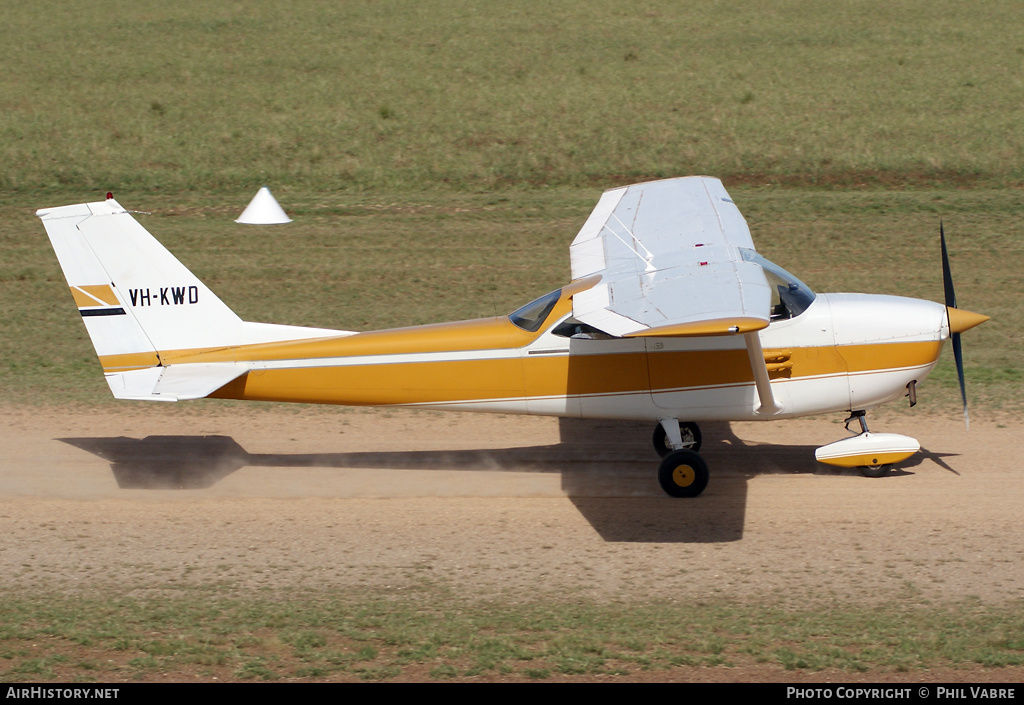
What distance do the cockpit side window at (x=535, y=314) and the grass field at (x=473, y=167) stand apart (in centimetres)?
327

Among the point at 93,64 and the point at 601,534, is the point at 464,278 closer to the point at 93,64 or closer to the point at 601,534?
the point at 601,534

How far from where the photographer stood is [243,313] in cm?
1662

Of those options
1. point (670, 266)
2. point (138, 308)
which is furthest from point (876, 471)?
point (138, 308)

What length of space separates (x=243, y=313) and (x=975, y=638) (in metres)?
12.3

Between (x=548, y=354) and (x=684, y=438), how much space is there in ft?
5.75

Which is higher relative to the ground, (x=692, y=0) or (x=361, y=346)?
(x=692, y=0)

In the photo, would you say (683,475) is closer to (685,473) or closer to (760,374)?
(685,473)

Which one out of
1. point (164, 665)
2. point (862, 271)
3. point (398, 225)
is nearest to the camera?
point (164, 665)

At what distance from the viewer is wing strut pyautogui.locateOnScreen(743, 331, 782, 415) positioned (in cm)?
960

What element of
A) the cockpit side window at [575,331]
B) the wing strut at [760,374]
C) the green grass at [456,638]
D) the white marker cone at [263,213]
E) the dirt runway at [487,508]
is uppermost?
the white marker cone at [263,213]

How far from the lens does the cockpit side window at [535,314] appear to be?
10422 mm

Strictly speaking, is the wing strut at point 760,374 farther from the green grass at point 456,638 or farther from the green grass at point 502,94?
the green grass at point 502,94

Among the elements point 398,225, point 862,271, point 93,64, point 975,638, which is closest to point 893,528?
point 975,638

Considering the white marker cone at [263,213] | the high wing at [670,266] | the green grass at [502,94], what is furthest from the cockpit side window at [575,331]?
the green grass at [502,94]
